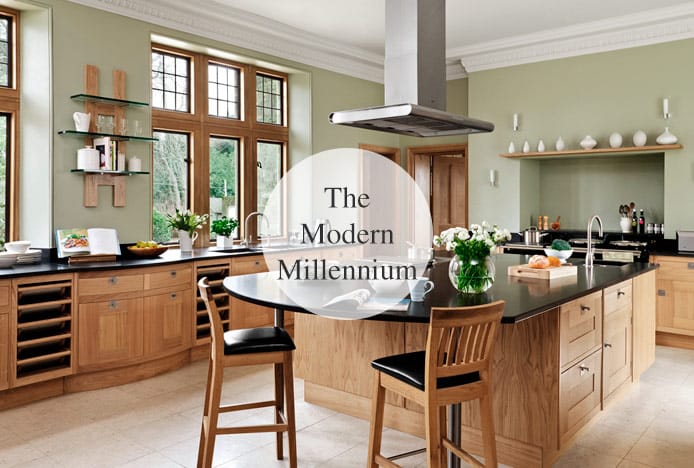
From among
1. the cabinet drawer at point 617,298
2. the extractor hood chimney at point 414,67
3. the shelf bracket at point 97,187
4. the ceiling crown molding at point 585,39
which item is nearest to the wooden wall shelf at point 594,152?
the ceiling crown molding at point 585,39

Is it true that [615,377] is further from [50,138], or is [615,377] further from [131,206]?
[50,138]

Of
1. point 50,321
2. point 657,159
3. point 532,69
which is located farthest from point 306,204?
point 657,159

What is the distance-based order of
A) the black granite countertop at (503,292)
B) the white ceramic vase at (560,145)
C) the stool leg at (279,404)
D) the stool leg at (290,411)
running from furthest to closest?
the white ceramic vase at (560,145)
the stool leg at (279,404)
the stool leg at (290,411)
the black granite countertop at (503,292)

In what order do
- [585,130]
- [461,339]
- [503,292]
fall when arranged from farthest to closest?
1. [585,130]
2. [503,292]
3. [461,339]

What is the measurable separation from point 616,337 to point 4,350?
156 inches

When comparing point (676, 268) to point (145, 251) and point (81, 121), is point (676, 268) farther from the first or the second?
point (81, 121)

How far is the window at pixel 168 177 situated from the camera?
18.0 feet

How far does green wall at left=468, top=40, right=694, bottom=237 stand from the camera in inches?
223

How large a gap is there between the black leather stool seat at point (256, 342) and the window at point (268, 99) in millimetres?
4045

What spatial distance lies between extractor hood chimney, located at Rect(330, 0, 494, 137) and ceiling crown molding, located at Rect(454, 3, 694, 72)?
2767 millimetres

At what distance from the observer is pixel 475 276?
2945mm

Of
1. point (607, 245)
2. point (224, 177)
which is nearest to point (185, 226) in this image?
point (224, 177)

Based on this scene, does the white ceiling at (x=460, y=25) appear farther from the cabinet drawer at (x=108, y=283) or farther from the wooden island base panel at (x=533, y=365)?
the wooden island base panel at (x=533, y=365)

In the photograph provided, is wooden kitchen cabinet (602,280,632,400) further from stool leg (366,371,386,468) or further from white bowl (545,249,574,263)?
stool leg (366,371,386,468)
